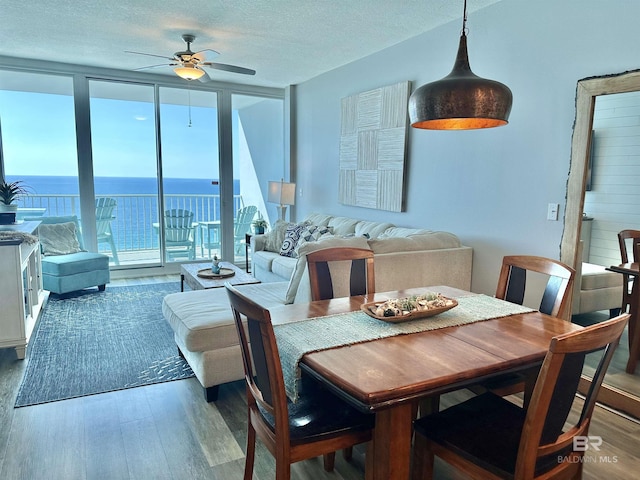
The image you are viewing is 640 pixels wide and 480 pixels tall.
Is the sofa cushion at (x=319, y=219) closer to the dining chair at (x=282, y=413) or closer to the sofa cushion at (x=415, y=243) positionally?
the sofa cushion at (x=415, y=243)

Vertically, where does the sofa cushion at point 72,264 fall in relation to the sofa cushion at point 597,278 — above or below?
below

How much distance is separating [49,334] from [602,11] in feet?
15.6

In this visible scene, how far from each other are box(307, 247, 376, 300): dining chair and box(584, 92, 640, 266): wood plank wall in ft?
4.93

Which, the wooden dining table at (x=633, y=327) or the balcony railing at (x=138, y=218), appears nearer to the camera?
the wooden dining table at (x=633, y=327)

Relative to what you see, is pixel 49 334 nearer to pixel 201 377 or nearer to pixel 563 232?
pixel 201 377

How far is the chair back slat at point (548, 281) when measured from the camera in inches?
84.7

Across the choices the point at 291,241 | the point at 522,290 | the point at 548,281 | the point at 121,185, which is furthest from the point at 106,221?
the point at 548,281

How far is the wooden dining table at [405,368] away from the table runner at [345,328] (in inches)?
1.6

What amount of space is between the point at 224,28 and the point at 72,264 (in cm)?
298

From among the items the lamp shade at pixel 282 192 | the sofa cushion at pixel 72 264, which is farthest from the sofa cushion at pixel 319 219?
the sofa cushion at pixel 72 264

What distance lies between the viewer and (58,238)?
5125 millimetres

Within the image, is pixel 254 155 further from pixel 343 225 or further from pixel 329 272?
pixel 329 272

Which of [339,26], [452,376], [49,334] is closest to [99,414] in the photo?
[49,334]

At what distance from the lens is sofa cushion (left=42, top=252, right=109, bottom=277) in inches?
187
